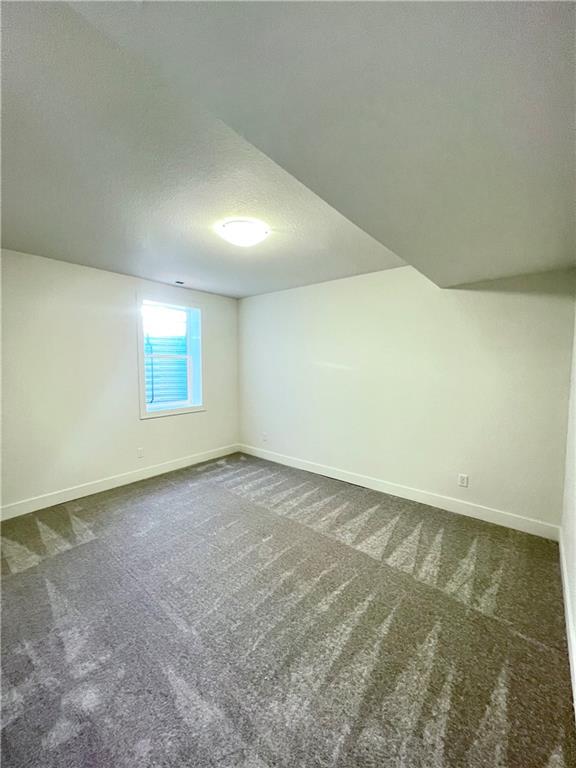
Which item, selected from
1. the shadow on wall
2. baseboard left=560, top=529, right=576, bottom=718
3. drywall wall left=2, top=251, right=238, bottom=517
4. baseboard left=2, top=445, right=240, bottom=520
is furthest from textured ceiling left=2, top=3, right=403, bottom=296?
baseboard left=560, top=529, right=576, bottom=718

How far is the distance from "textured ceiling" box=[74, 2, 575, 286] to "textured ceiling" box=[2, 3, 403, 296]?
270 mm

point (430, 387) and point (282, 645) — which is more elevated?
point (430, 387)

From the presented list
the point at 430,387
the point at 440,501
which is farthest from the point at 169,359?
the point at 440,501

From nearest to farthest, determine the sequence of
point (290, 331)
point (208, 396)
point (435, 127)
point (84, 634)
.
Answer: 1. point (435, 127)
2. point (84, 634)
3. point (290, 331)
4. point (208, 396)

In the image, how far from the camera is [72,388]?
3279mm

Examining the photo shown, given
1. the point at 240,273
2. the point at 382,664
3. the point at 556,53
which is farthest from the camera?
the point at 240,273

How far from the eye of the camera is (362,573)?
2.12 m

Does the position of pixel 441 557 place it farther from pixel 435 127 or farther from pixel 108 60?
pixel 108 60

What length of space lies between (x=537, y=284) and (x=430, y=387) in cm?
121

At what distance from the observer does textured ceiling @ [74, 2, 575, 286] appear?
0.64 metres

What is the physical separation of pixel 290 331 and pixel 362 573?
2991mm

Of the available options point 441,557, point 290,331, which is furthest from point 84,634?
point 290,331

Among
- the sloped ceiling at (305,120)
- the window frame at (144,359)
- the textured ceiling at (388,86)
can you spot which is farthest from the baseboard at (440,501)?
the textured ceiling at (388,86)

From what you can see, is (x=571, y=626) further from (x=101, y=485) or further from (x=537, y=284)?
(x=101, y=485)
